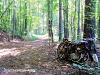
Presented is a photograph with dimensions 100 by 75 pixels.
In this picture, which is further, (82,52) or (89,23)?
(89,23)

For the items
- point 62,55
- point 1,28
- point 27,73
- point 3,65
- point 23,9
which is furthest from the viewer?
point 23,9

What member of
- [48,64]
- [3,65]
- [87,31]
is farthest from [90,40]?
[3,65]

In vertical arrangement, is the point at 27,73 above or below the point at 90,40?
below

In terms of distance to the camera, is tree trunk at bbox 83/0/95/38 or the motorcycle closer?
the motorcycle

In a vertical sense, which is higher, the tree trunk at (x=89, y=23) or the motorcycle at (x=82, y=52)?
the tree trunk at (x=89, y=23)

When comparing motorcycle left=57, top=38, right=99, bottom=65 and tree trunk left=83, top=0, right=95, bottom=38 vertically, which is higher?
tree trunk left=83, top=0, right=95, bottom=38

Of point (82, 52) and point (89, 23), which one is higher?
point (89, 23)

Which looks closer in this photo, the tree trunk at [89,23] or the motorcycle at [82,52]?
the motorcycle at [82,52]

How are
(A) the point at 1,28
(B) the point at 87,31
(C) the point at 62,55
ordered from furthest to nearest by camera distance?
(A) the point at 1,28, (B) the point at 87,31, (C) the point at 62,55

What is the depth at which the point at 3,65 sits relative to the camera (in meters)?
9.29

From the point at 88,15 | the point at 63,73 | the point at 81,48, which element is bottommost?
the point at 63,73

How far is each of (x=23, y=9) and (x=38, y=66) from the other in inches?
1029

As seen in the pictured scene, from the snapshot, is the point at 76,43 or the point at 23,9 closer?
the point at 76,43

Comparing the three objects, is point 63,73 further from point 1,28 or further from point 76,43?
point 1,28
